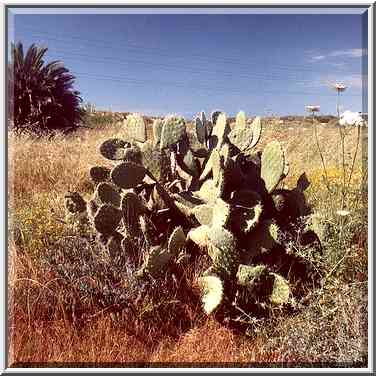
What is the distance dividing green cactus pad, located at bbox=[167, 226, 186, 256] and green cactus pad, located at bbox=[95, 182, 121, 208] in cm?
37

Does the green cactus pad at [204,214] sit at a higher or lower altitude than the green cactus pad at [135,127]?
lower

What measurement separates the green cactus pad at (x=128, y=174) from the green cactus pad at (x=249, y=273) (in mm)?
683

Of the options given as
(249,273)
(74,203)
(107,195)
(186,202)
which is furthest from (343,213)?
(74,203)

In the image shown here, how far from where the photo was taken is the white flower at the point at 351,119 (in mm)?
3533

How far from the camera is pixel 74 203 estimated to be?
376cm

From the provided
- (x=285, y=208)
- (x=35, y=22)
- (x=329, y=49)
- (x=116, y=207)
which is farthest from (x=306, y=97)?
(x=35, y=22)

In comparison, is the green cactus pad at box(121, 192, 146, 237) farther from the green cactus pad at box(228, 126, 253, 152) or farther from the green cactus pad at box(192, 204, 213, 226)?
the green cactus pad at box(228, 126, 253, 152)

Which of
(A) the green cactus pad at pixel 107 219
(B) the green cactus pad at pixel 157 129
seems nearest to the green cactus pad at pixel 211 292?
(A) the green cactus pad at pixel 107 219

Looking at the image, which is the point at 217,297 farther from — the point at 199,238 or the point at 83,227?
the point at 83,227

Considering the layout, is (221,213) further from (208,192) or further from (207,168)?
(207,168)

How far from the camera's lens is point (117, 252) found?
3.62 meters

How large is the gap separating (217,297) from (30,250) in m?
1.02

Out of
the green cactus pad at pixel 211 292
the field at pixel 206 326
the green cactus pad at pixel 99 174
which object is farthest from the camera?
the green cactus pad at pixel 99 174

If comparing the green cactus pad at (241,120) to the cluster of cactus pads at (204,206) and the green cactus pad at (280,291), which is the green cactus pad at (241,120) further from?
the green cactus pad at (280,291)
